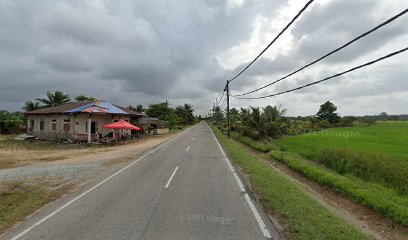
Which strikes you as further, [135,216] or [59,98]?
[59,98]

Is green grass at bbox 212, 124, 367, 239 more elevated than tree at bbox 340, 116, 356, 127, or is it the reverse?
tree at bbox 340, 116, 356, 127

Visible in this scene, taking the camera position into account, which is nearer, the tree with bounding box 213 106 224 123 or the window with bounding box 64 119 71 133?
the window with bounding box 64 119 71 133

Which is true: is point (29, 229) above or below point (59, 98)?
below

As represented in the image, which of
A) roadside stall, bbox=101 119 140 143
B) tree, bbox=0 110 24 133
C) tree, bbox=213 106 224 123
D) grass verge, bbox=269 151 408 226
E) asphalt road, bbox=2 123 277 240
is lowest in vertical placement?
A: grass verge, bbox=269 151 408 226

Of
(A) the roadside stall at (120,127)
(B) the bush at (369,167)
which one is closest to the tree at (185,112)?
(A) the roadside stall at (120,127)

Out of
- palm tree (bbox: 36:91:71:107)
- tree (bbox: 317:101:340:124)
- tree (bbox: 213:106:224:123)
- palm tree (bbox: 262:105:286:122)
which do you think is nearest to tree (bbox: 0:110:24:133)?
palm tree (bbox: 36:91:71:107)

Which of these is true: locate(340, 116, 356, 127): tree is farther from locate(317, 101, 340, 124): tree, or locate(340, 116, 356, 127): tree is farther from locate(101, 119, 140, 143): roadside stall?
locate(101, 119, 140, 143): roadside stall

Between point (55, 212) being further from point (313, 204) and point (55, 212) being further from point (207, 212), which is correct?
point (313, 204)

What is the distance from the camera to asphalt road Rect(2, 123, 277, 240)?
5547 mm

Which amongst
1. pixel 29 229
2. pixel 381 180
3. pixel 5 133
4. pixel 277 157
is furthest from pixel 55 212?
pixel 5 133

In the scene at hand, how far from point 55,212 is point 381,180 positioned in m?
11.5

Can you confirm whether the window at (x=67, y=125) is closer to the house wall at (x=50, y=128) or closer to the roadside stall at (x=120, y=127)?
the house wall at (x=50, y=128)

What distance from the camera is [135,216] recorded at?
6.51 metres

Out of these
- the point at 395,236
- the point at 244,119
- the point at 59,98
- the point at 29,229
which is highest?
the point at 59,98
